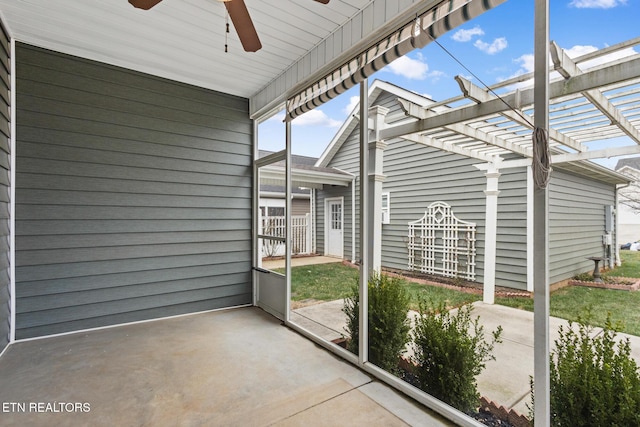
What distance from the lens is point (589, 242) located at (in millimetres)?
2045

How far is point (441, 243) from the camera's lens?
3.71 metres

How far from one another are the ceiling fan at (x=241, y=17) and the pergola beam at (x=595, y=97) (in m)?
1.23

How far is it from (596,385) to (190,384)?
98.2 inches

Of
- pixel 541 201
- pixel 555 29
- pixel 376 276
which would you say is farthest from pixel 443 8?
pixel 376 276

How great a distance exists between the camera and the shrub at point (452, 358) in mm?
2055

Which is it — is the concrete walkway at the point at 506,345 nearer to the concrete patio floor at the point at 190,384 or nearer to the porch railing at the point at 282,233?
the concrete patio floor at the point at 190,384

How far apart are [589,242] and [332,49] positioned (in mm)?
2483

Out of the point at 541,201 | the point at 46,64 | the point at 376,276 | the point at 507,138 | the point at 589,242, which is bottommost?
the point at 376,276

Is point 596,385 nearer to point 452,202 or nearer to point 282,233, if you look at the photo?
point 452,202

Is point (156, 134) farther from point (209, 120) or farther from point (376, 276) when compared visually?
point (376, 276)

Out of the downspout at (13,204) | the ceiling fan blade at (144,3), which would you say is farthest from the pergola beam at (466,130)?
the downspout at (13,204)

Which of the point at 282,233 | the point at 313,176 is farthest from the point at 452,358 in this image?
the point at 313,176

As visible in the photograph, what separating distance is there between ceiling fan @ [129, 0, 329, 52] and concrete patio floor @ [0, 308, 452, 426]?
245 centimetres

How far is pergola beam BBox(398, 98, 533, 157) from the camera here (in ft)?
8.64
